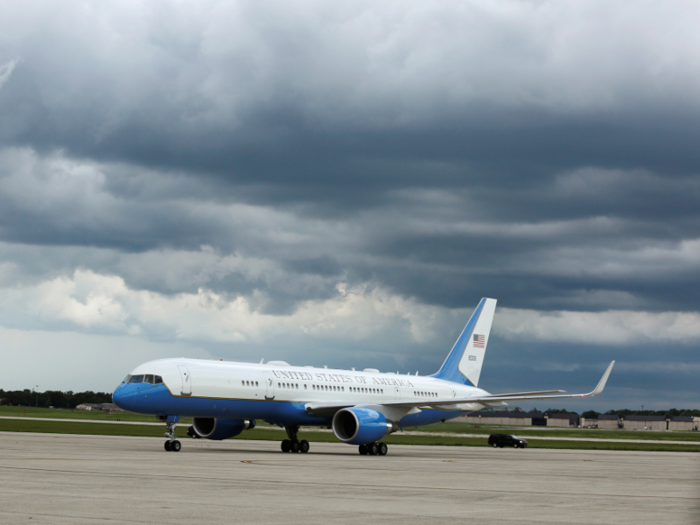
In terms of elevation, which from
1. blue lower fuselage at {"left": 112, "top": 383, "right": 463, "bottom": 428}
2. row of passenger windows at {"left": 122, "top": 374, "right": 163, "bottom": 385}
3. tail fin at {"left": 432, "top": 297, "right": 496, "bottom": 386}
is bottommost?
blue lower fuselage at {"left": 112, "top": 383, "right": 463, "bottom": 428}

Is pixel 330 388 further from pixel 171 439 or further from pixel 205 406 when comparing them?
pixel 171 439

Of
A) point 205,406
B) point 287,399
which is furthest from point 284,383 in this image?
point 205,406

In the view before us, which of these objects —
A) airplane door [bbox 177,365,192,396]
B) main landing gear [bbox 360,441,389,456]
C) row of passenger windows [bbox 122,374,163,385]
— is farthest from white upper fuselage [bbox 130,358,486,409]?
main landing gear [bbox 360,441,389,456]

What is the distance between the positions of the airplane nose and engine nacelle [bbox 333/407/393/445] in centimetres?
1103

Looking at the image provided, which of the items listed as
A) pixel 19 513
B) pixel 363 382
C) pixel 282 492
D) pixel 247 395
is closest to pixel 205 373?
pixel 247 395

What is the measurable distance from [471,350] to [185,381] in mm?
28784

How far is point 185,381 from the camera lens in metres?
39.4

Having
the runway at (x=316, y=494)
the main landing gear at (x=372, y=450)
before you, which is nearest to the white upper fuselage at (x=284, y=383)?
the main landing gear at (x=372, y=450)

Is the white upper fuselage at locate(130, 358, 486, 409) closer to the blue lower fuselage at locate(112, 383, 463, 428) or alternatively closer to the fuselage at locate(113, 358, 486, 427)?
the fuselage at locate(113, 358, 486, 427)

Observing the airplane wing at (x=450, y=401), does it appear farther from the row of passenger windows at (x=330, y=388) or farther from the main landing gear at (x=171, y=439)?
the main landing gear at (x=171, y=439)

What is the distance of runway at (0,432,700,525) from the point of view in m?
14.4

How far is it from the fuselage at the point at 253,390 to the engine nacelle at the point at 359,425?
223cm

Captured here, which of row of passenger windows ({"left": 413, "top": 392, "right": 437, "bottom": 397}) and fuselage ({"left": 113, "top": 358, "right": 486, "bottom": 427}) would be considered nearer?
fuselage ({"left": 113, "top": 358, "right": 486, "bottom": 427})

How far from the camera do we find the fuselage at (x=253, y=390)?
3872 cm
